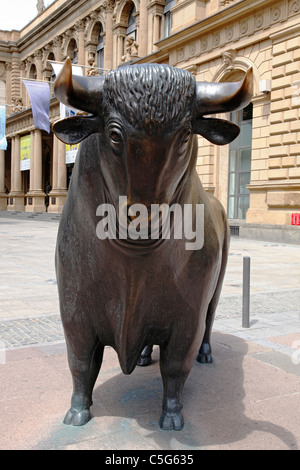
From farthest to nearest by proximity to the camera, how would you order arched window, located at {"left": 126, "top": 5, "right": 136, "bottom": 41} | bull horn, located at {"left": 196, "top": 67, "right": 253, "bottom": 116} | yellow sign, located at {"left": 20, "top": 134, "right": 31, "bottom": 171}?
1. yellow sign, located at {"left": 20, "top": 134, "right": 31, "bottom": 171}
2. arched window, located at {"left": 126, "top": 5, "right": 136, "bottom": 41}
3. bull horn, located at {"left": 196, "top": 67, "right": 253, "bottom": 116}

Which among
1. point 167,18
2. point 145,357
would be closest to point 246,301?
point 145,357

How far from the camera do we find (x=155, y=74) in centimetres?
181

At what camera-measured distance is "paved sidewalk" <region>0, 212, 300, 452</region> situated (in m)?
2.57

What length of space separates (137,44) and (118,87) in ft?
92.4

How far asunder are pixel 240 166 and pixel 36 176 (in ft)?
72.7

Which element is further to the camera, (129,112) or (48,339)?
(48,339)

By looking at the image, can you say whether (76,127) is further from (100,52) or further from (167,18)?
(100,52)

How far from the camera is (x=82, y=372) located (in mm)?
2729

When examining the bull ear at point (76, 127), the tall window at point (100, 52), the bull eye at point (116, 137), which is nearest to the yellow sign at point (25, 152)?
the tall window at point (100, 52)

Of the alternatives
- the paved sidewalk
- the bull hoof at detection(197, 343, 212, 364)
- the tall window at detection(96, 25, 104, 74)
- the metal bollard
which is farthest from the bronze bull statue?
the tall window at detection(96, 25, 104, 74)

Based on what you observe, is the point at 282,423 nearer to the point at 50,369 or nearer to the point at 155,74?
the point at 50,369

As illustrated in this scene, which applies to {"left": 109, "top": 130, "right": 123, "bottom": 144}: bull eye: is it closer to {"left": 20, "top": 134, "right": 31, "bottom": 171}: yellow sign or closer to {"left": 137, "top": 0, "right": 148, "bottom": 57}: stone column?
{"left": 137, "top": 0, "right": 148, "bottom": 57}: stone column

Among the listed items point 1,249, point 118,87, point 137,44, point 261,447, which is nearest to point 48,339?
point 261,447

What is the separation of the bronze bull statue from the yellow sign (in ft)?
120
